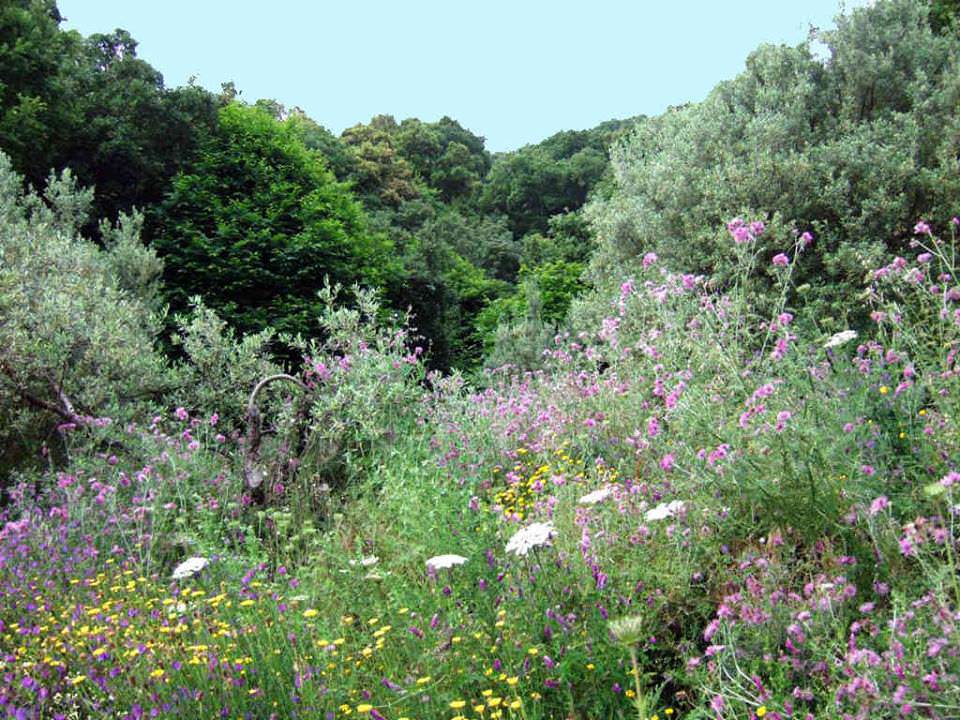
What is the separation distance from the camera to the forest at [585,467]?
245 centimetres

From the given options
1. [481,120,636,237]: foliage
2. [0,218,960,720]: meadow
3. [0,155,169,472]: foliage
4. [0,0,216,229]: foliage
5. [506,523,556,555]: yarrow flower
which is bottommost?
[0,218,960,720]: meadow

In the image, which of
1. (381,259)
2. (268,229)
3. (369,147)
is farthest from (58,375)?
(369,147)

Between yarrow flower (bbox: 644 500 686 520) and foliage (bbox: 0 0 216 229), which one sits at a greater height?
foliage (bbox: 0 0 216 229)

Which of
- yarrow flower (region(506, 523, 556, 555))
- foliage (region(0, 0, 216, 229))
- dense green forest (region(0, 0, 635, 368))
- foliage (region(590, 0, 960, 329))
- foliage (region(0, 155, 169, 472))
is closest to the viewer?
yarrow flower (region(506, 523, 556, 555))

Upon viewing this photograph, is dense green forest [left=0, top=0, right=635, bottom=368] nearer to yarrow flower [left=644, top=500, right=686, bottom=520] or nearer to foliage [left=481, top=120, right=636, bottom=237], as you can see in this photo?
foliage [left=481, top=120, right=636, bottom=237]

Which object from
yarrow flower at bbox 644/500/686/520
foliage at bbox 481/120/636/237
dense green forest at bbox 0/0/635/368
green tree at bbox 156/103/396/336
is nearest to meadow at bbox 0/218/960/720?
yarrow flower at bbox 644/500/686/520

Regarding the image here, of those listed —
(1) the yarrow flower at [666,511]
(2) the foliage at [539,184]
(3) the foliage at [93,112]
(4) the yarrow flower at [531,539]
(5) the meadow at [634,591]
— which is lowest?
(5) the meadow at [634,591]

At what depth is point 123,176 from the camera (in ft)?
53.1

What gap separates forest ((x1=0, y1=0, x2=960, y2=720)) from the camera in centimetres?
245

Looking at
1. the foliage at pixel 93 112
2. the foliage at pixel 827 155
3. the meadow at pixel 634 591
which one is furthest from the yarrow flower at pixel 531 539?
the foliage at pixel 93 112

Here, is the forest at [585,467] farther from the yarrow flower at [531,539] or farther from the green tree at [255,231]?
the green tree at [255,231]

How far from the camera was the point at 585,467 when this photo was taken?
478 centimetres

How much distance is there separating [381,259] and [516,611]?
1795 cm

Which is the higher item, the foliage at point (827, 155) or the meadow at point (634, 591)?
the foliage at point (827, 155)
